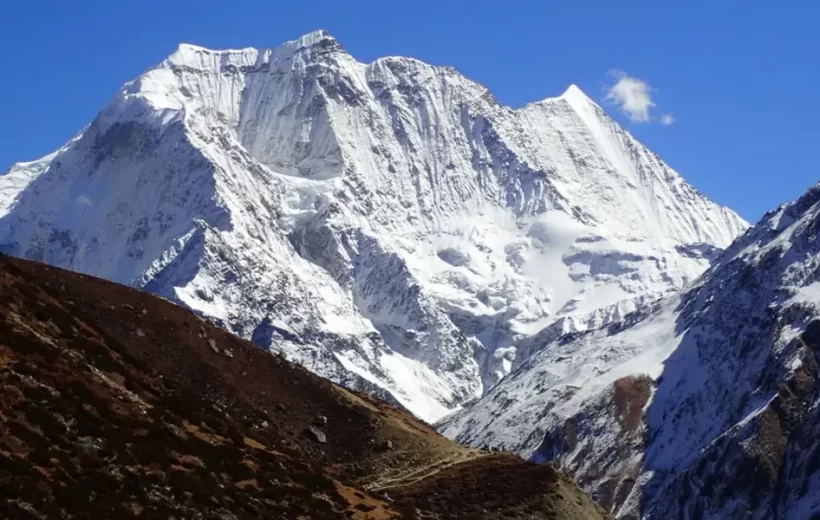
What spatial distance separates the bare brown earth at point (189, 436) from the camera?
66500 millimetres

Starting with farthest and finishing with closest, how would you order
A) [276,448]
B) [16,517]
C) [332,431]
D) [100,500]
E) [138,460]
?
1. [332,431]
2. [276,448]
3. [138,460]
4. [100,500]
5. [16,517]

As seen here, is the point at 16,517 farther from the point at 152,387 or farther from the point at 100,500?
the point at 152,387

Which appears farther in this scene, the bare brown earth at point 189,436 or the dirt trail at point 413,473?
the dirt trail at point 413,473

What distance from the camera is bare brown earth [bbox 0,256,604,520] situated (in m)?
66.5

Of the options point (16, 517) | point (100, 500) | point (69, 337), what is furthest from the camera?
point (69, 337)

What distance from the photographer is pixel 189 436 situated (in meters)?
79.4

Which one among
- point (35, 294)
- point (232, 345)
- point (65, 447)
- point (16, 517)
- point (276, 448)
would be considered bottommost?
point (16, 517)

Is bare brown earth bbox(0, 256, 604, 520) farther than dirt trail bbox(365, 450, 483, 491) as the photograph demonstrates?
No

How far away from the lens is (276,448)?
97.0m

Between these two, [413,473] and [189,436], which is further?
[413,473]

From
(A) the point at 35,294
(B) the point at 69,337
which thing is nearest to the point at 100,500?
(B) the point at 69,337

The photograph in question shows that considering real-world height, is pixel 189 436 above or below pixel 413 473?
below

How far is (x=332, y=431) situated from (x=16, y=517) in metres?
74.7

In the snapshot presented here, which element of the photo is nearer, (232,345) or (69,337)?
(69,337)
